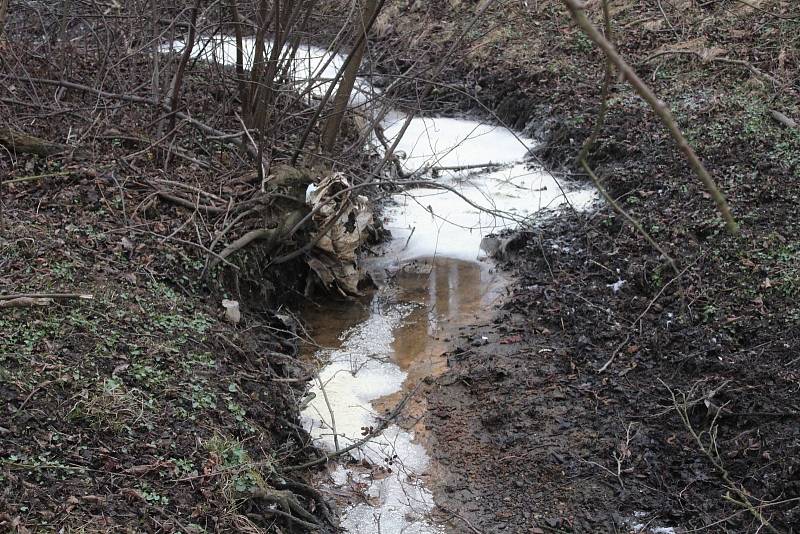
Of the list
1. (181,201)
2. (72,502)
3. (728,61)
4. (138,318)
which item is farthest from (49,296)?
(728,61)

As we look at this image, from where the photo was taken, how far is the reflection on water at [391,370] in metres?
4.50

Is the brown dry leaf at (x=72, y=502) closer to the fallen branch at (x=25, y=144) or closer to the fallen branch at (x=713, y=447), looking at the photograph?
the fallen branch at (x=713, y=447)

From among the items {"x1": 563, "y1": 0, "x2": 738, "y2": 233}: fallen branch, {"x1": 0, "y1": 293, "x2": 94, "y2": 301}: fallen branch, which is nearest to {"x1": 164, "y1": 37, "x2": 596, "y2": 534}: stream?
{"x1": 0, "y1": 293, "x2": 94, "y2": 301}: fallen branch

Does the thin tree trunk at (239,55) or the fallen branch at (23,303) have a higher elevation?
the thin tree trunk at (239,55)

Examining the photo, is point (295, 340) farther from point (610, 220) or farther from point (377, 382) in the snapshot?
point (610, 220)

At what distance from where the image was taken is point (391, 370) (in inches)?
230

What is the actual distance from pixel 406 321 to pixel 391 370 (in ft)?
2.69

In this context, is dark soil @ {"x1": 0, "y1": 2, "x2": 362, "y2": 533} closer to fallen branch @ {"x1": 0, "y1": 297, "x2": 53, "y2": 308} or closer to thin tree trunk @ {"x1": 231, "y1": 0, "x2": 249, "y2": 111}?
fallen branch @ {"x1": 0, "y1": 297, "x2": 53, "y2": 308}

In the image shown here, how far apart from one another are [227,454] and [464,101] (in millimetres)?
8590

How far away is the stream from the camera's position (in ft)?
15.1

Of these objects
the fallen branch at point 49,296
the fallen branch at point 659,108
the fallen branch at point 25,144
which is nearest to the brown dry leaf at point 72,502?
the fallen branch at point 49,296

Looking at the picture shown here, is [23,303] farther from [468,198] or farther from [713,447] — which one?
[468,198]

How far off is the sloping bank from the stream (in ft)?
0.78

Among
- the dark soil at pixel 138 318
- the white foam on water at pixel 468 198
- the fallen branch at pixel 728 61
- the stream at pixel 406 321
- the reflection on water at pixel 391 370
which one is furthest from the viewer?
the fallen branch at pixel 728 61
